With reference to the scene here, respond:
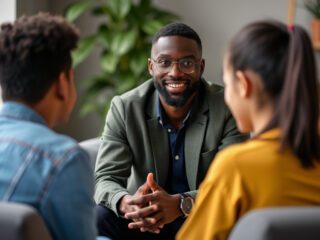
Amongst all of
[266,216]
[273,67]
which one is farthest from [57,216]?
[273,67]

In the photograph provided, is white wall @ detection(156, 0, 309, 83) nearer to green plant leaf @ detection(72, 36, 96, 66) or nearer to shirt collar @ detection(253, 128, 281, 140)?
green plant leaf @ detection(72, 36, 96, 66)

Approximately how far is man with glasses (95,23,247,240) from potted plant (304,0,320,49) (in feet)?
5.68

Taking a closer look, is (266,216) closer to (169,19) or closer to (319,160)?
(319,160)

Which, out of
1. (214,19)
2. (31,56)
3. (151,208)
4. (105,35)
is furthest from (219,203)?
(214,19)

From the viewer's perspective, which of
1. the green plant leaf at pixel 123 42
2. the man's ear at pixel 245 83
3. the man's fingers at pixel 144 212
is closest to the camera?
the man's ear at pixel 245 83

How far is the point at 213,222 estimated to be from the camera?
1.26 m

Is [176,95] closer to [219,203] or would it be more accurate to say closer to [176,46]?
[176,46]

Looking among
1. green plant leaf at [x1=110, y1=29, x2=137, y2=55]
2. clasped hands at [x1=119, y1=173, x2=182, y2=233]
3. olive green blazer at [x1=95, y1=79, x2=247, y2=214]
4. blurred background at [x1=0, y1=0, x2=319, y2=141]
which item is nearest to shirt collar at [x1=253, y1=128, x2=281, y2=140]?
clasped hands at [x1=119, y1=173, x2=182, y2=233]

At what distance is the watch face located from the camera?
6.74 ft

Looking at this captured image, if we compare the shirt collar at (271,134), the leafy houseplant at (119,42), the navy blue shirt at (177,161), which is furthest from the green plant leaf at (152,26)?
the shirt collar at (271,134)

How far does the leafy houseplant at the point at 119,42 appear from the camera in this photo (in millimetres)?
3826

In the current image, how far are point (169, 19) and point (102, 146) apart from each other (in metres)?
1.87

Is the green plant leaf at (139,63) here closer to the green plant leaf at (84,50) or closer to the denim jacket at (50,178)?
the green plant leaf at (84,50)

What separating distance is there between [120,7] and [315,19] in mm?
1262
